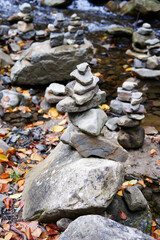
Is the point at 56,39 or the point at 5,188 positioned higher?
the point at 56,39

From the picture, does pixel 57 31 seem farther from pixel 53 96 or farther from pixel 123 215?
pixel 123 215

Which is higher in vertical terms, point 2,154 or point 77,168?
point 77,168

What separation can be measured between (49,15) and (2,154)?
28.7ft

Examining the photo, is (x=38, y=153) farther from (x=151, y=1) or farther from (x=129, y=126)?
(x=151, y=1)

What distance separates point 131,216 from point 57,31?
16.8ft

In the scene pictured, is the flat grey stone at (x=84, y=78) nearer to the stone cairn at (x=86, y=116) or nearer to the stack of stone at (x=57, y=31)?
the stone cairn at (x=86, y=116)

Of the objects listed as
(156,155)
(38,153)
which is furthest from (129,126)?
(38,153)

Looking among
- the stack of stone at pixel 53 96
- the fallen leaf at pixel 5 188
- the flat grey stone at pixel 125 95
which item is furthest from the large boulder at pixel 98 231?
the stack of stone at pixel 53 96

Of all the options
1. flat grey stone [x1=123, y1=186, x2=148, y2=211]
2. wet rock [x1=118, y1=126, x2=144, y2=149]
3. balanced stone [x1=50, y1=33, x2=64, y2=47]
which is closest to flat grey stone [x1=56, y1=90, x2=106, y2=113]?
flat grey stone [x1=123, y1=186, x2=148, y2=211]

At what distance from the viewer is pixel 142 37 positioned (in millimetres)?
8180

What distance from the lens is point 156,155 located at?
4504 millimetres

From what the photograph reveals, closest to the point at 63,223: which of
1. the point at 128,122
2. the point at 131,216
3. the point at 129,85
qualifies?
the point at 131,216

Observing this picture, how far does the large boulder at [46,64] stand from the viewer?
21.1 feet

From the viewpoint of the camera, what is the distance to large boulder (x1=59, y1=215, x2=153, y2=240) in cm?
205
